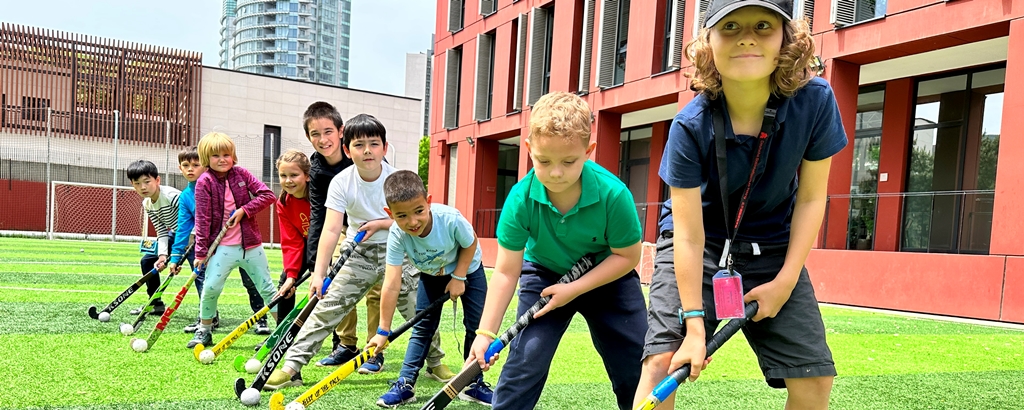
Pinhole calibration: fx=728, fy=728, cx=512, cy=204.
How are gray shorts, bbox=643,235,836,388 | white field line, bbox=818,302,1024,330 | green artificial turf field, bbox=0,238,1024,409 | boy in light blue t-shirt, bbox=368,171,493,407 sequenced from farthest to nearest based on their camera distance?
white field line, bbox=818,302,1024,330 < green artificial turf field, bbox=0,238,1024,409 < boy in light blue t-shirt, bbox=368,171,493,407 < gray shorts, bbox=643,235,836,388

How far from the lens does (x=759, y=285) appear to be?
8.31 ft

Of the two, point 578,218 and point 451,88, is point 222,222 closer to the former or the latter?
point 578,218

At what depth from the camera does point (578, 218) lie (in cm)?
303

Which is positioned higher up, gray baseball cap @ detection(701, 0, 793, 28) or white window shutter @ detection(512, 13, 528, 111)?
white window shutter @ detection(512, 13, 528, 111)

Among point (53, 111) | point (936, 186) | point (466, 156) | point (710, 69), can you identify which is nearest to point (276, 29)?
point (53, 111)

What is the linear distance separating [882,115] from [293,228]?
12.9 meters

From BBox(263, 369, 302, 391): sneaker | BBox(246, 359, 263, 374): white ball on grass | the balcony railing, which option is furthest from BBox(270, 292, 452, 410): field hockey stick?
the balcony railing

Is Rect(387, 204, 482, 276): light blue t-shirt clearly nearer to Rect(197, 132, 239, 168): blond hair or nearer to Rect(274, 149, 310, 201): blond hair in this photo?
Rect(274, 149, 310, 201): blond hair

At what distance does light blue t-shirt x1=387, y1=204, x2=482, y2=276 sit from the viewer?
4.14m

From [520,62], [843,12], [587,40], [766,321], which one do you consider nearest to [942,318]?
[843,12]

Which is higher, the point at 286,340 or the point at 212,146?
the point at 212,146

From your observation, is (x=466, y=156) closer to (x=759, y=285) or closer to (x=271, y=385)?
(x=271, y=385)

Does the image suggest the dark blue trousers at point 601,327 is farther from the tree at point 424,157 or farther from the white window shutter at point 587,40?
the tree at point 424,157

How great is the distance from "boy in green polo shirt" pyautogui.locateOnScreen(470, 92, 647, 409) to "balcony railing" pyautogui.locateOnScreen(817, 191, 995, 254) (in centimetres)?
962
